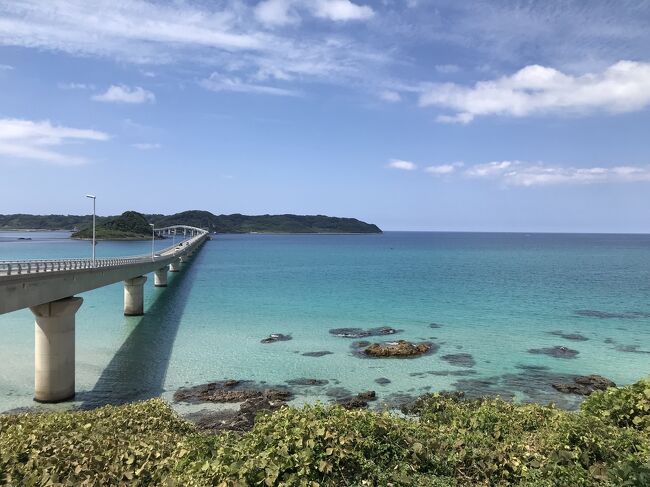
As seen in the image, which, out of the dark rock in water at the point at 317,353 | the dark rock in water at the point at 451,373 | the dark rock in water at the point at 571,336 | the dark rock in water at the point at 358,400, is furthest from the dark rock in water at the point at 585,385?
the dark rock in water at the point at 317,353

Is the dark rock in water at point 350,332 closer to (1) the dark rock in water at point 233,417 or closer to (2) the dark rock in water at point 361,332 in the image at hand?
(2) the dark rock in water at point 361,332

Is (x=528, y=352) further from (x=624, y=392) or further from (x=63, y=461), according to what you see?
(x=63, y=461)

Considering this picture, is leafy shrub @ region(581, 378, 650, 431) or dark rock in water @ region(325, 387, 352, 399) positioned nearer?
leafy shrub @ region(581, 378, 650, 431)

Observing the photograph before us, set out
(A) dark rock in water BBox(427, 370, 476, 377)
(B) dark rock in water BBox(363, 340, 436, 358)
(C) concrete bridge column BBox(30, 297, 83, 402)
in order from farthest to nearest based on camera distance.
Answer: (B) dark rock in water BBox(363, 340, 436, 358), (A) dark rock in water BBox(427, 370, 476, 377), (C) concrete bridge column BBox(30, 297, 83, 402)

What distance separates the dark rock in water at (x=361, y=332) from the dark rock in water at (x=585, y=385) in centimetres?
1626

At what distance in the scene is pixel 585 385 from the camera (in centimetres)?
2836

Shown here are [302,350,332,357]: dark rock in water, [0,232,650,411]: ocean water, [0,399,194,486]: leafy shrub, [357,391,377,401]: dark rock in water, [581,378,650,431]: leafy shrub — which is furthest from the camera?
[302,350,332,357]: dark rock in water

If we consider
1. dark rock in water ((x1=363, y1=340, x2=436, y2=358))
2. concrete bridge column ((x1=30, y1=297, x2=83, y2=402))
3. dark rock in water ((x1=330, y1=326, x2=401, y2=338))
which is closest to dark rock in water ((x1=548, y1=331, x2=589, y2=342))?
dark rock in water ((x1=363, y1=340, x2=436, y2=358))

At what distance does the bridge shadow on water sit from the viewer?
26.1 m

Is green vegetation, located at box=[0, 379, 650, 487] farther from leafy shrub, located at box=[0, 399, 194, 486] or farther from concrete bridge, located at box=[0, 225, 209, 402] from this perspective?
concrete bridge, located at box=[0, 225, 209, 402]

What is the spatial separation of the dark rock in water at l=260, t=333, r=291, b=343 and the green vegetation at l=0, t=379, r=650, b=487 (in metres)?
27.5

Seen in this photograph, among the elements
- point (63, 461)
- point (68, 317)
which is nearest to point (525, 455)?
point (63, 461)

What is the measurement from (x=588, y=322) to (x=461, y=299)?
661 inches

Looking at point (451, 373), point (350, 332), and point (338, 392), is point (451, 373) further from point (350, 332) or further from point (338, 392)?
point (350, 332)
